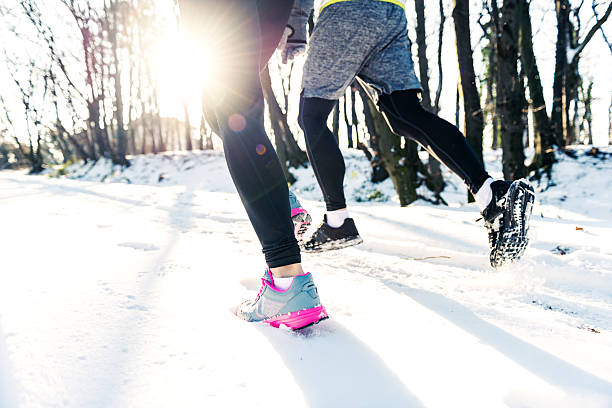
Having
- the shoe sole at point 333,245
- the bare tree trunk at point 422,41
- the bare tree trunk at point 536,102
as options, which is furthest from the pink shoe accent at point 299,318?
the bare tree trunk at point 422,41

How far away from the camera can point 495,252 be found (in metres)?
1.29

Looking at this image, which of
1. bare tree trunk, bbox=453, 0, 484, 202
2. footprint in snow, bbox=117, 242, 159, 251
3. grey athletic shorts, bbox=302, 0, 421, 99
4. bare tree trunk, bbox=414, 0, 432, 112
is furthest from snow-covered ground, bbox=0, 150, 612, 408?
bare tree trunk, bbox=414, 0, 432, 112

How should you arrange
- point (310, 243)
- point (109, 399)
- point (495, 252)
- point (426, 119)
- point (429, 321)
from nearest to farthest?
point (109, 399) < point (429, 321) < point (495, 252) < point (426, 119) < point (310, 243)

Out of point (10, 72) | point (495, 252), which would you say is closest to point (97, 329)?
point (495, 252)

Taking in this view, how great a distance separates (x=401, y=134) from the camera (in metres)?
1.53

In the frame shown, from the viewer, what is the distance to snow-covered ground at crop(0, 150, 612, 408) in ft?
2.15

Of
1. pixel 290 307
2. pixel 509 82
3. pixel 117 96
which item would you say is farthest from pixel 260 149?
pixel 117 96

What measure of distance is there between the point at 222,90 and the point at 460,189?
8.55m

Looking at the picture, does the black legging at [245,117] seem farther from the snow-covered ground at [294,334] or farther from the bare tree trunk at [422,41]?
the bare tree trunk at [422,41]

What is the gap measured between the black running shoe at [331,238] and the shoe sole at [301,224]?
12cm

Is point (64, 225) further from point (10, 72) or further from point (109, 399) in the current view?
point (10, 72)

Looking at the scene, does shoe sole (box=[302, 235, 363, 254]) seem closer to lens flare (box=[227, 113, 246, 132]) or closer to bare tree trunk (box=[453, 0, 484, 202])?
lens flare (box=[227, 113, 246, 132])

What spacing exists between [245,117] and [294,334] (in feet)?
1.87

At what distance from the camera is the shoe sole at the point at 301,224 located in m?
1.76
